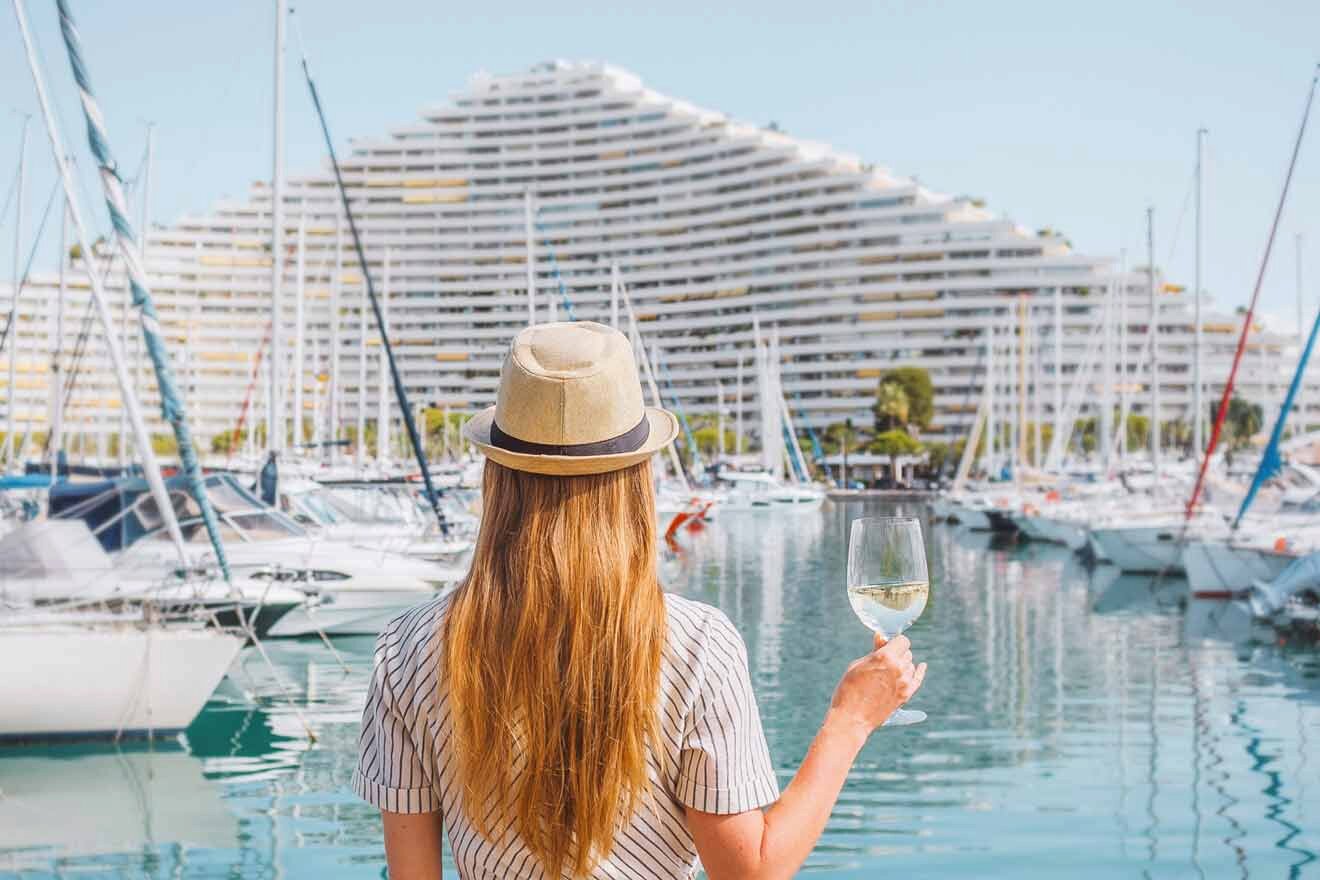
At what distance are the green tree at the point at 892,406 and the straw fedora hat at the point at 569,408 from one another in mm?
92218

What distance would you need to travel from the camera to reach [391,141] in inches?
5340

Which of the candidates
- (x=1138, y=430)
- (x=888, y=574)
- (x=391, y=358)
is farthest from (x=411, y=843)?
(x=1138, y=430)

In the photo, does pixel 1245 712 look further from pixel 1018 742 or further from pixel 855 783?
pixel 855 783

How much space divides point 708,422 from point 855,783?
308ft

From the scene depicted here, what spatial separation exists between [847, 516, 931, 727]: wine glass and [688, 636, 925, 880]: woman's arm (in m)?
0.18

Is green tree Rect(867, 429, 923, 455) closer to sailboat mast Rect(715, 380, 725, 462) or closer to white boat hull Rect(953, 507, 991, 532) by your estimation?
sailboat mast Rect(715, 380, 725, 462)

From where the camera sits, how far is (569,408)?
167cm

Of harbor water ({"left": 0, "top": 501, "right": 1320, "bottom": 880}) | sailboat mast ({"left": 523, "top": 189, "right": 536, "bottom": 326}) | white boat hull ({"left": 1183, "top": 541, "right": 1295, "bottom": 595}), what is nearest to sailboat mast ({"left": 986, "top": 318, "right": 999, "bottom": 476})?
sailboat mast ({"left": 523, "top": 189, "right": 536, "bottom": 326})

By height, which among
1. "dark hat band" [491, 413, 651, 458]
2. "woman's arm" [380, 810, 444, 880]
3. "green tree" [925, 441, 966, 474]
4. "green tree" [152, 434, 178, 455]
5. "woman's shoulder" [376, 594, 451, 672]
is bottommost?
"green tree" [925, 441, 966, 474]

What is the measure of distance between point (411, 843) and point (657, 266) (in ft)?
386

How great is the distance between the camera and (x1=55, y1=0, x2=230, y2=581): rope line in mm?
10852

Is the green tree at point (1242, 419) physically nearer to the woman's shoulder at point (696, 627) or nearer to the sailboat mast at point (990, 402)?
the sailboat mast at point (990, 402)

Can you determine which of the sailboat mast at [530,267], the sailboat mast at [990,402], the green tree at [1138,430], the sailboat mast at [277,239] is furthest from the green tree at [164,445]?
the sailboat mast at [277,239]

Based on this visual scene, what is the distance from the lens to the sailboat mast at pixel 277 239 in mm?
19688
